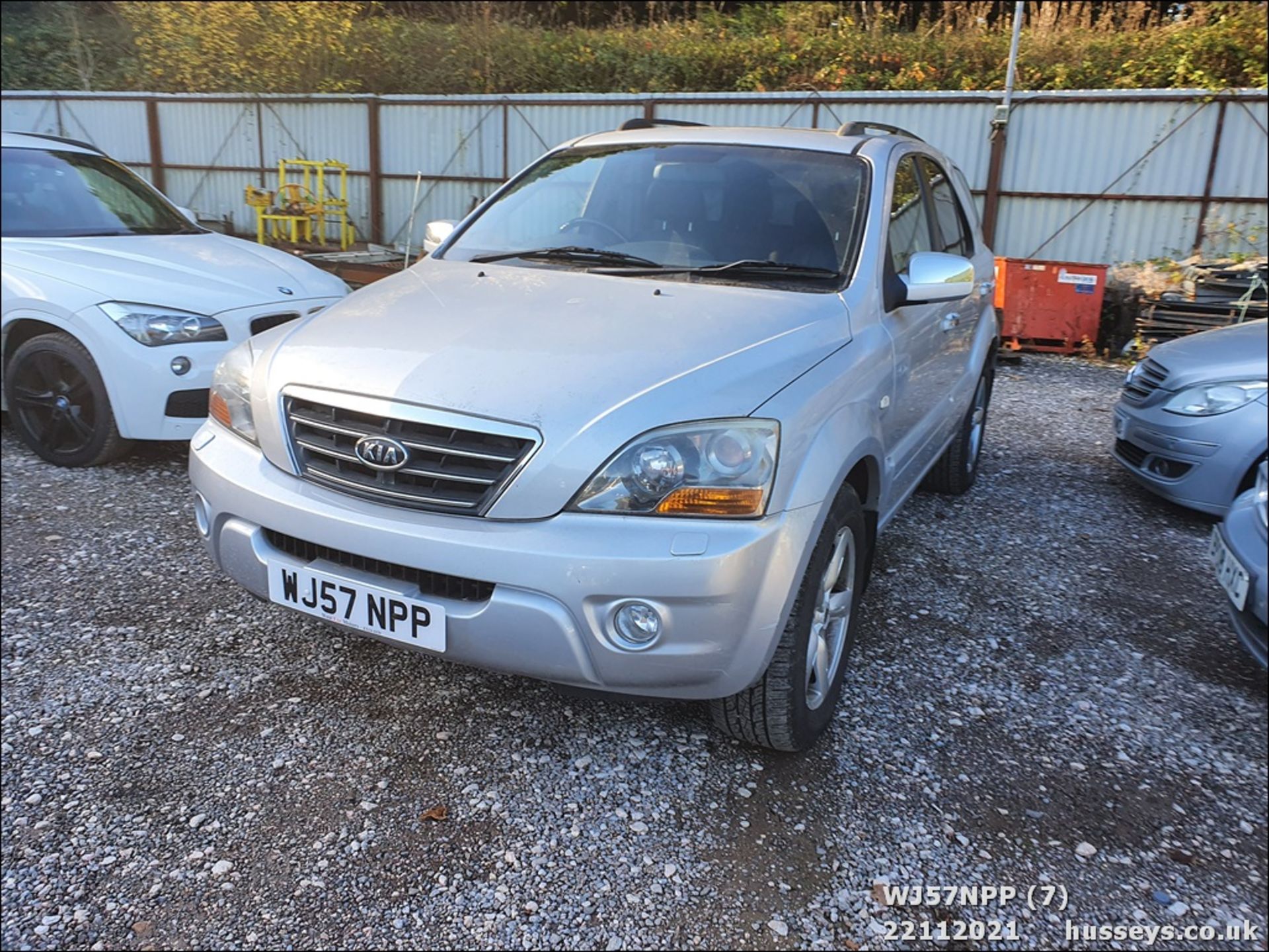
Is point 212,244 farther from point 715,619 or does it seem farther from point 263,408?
point 715,619

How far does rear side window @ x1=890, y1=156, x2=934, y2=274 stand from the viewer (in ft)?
10.4

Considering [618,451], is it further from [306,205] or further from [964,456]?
[306,205]

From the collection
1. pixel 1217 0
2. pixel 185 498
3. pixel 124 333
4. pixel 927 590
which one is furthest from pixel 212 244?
pixel 1217 0

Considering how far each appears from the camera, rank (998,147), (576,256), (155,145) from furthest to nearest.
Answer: (155,145)
(998,147)
(576,256)

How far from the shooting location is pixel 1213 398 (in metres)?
0.70

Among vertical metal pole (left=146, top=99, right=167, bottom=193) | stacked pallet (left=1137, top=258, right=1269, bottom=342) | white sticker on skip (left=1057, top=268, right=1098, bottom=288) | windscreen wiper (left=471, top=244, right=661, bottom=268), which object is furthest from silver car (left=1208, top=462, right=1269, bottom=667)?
vertical metal pole (left=146, top=99, right=167, bottom=193)

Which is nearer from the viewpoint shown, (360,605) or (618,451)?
(618,451)

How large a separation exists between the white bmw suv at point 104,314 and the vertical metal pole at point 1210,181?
9134mm

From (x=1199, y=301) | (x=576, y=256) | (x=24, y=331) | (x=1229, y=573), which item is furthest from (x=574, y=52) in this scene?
(x=1229, y=573)

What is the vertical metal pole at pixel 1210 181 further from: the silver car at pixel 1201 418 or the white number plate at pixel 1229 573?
the white number plate at pixel 1229 573

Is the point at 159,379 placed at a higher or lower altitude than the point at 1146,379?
lower

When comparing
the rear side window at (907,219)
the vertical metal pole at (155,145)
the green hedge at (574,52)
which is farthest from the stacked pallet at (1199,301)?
the vertical metal pole at (155,145)

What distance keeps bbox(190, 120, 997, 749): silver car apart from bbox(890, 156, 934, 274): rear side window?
2.7 inches

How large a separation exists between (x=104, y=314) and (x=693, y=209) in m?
2.85
